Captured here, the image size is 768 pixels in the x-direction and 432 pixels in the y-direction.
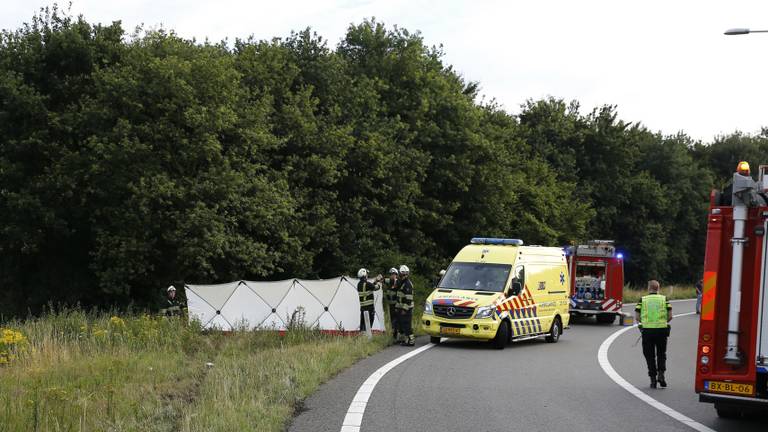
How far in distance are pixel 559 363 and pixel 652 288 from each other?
371cm

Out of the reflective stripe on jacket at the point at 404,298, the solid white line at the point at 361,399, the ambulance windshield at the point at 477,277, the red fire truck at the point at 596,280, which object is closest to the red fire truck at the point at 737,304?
the solid white line at the point at 361,399

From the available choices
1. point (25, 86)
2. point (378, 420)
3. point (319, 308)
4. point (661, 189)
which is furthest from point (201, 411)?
point (661, 189)

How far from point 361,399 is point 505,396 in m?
2.10

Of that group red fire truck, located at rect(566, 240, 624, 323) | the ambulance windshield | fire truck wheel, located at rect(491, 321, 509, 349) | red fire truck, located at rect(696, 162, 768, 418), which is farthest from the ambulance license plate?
red fire truck, located at rect(566, 240, 624, 323)

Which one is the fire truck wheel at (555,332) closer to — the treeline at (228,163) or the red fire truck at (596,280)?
the red fire truck at (596,280)

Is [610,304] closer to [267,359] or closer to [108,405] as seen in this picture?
[267,359]

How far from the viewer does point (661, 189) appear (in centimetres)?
6894

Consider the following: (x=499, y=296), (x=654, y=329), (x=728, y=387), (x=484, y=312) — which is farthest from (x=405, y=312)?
(x=728, y=387)

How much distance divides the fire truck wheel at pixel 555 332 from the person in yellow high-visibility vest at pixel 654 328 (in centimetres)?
887

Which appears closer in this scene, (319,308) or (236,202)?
(319,308)

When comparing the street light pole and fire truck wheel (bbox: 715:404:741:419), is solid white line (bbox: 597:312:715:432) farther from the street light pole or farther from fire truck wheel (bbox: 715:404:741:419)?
the street light pole

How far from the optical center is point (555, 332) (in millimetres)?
23203

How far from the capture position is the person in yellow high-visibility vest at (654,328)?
13.9 metres

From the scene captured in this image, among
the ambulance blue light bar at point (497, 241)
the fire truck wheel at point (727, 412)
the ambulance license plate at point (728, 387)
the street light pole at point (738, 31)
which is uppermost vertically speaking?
the street light pole at point (738, 31)
